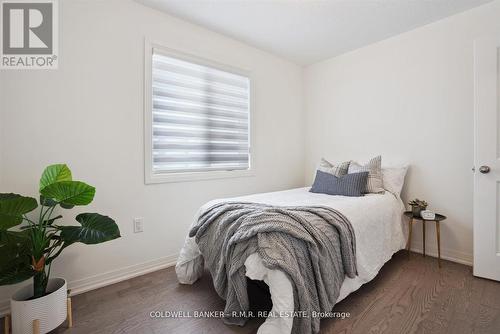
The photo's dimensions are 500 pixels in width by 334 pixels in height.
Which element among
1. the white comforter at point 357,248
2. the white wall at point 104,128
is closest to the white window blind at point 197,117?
the white wall at point 104,128

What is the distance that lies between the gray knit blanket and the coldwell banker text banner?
172 centimetres

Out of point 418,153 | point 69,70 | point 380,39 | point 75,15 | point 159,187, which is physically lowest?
point 159,187

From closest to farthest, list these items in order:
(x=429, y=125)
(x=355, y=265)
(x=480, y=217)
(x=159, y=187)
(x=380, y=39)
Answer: (x=355, y=265), (x=480, y=217), (x=159, y=187), (x=429, y=125), (x=380, y=39)

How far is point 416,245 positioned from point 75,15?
150 inches

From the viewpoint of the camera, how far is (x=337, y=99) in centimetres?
329

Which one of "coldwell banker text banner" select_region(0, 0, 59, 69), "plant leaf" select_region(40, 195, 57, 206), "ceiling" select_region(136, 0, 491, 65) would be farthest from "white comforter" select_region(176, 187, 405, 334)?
"ceiling" select_region(136, 0, 491, 65)

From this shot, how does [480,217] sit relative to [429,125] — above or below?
below

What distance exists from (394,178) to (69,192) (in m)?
2.83

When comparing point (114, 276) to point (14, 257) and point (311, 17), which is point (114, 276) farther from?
point (311, 17)

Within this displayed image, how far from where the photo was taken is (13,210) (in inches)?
47.8

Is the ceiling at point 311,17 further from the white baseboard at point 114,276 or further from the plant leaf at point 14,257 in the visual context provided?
the white baseboard at point 114,276

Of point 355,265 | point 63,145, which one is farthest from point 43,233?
point 355,265

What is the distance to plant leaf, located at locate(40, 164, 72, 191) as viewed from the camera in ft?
4.91

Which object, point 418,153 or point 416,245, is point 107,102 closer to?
point 418,153
